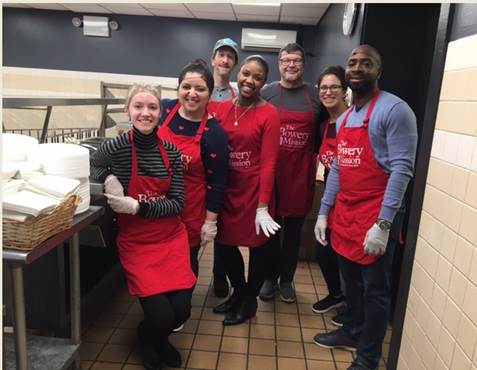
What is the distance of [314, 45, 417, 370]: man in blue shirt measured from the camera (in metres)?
1.52

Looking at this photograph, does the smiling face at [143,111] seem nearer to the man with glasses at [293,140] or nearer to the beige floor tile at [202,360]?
the man with glasses at [293,140]

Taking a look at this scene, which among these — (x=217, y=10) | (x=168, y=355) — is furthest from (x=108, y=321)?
(x=217, y=10)

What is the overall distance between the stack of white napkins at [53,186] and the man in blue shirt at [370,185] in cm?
109

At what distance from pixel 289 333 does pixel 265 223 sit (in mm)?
666

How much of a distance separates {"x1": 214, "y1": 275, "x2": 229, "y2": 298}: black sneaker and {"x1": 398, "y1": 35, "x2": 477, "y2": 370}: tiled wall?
4.30 feet

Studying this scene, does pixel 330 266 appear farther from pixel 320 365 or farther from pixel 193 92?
pixel 193 92

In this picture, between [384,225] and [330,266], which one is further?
[330,266]

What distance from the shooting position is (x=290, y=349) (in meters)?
2.04

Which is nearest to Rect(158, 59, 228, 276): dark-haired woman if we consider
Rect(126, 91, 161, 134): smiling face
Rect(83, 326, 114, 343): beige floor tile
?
Rect(126, 91, 161, 134): smiling face

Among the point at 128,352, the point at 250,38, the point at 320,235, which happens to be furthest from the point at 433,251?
the point at 250,38

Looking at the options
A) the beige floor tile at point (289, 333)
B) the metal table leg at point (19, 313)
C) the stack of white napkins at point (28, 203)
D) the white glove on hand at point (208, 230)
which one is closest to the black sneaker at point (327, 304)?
the beige floor tile at point (289, 333)

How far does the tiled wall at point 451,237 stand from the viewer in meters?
1.12

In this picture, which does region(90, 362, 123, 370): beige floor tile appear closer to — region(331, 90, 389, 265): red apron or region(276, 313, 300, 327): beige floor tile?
region(276, 313, 300, 327): beige floor tile

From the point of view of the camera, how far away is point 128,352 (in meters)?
1.96
